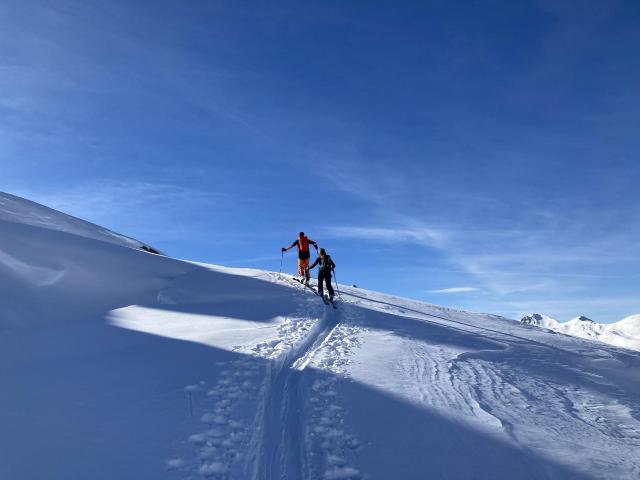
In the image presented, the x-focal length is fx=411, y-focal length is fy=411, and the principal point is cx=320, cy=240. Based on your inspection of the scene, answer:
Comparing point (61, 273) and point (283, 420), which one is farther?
point (61, 273)

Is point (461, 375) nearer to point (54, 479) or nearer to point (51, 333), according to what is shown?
point (54, 479)

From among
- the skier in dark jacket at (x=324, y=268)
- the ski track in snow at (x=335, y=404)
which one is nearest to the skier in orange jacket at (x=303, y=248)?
the skier in dark jacket at (x=324, y=268)

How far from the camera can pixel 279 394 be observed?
23.5ft

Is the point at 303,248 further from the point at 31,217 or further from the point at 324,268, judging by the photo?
the point at 31,217

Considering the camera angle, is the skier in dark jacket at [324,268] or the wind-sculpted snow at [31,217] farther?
the wind-sculpted snow at [31,217]

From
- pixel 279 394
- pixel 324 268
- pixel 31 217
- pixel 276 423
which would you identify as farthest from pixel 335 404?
pixel 31 217

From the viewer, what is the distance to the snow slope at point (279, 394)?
5.37 metres

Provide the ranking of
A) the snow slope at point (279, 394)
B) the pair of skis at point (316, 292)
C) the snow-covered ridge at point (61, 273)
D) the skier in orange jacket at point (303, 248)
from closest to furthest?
the snow slope at point (279, 394) → the snow-covered ridge at point (61, 273) → the pair of skis at point (316, 292) → the skier in orange jacket at point (303, 248)

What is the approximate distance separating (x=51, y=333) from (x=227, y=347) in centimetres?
422

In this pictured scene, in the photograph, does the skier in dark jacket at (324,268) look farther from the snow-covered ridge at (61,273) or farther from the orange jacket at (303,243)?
the snow-covered ridge at (61,273)

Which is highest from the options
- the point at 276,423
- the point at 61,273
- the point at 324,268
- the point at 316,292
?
the point at 324,268

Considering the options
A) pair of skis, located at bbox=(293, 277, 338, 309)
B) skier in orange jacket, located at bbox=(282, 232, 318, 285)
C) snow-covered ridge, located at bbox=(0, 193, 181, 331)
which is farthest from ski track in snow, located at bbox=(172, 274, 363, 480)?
skier in orange jacket, located at bbox=(282, 232, 318, 285)

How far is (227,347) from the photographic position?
30.7 ft

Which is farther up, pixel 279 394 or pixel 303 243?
pixel 303 243
